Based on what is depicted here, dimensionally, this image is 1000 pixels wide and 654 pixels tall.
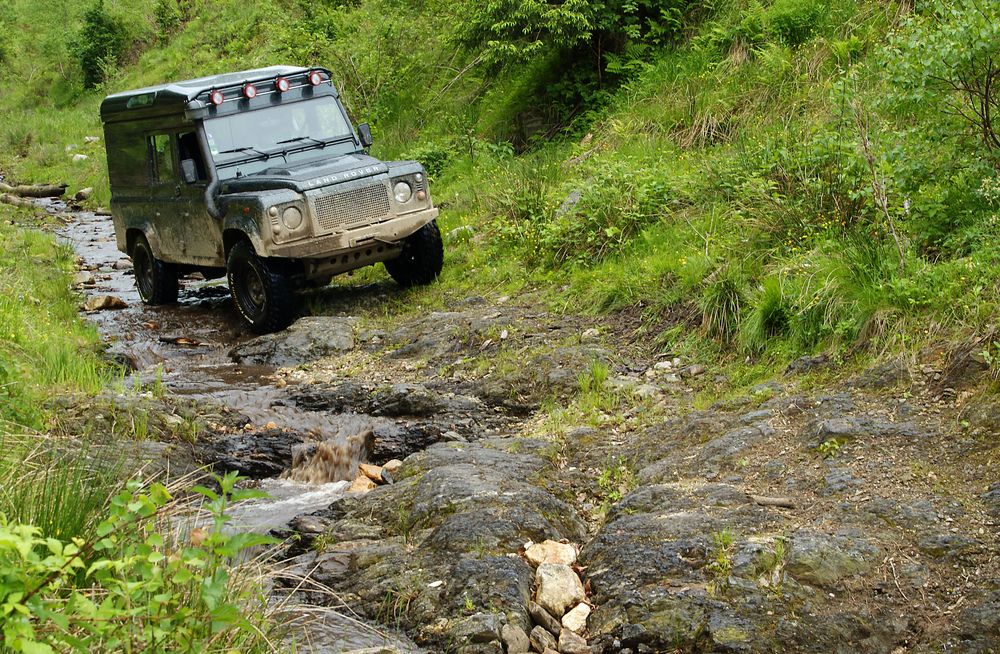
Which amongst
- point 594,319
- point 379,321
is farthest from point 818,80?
point 379,321

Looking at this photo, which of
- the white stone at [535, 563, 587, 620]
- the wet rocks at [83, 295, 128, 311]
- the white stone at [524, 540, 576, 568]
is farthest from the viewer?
the wet rocks at [83, 295, 128, 311]

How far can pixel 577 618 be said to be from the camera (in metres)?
4.18

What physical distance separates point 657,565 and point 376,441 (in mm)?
2833

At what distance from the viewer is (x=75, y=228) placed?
701 inches

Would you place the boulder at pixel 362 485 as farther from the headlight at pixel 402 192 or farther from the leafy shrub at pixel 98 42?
the leafy shrub at pixel 98 42

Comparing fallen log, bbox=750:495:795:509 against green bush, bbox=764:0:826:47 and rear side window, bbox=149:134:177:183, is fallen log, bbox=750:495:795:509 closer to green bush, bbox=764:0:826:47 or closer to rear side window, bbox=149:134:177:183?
green bush, bbox=764:0:826:47

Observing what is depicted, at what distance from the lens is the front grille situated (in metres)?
9.29

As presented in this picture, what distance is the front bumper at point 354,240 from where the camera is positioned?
9234 millimetres

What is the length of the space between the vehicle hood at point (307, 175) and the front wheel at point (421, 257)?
0.86 meters

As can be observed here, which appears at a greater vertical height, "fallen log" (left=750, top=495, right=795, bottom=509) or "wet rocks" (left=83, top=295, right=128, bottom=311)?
"fallen log" (left=750, top=495, right=795, bottom=509)

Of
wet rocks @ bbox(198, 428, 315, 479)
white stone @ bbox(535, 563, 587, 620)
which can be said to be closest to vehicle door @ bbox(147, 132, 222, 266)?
wet rocks @ bbox(198, 428, 315, 479)

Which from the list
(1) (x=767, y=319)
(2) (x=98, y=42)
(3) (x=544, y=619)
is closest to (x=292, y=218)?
(1) (x=767, y=319)

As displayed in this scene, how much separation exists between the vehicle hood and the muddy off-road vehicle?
0.01m

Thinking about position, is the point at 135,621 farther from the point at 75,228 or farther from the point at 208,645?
the point at 75,228
